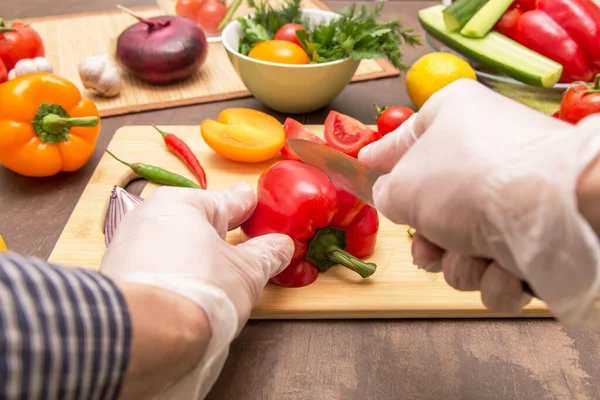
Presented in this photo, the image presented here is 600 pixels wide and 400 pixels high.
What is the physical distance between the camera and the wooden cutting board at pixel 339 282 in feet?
3.07

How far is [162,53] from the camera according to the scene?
5.15 ft

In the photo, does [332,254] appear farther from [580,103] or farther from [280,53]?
[580,103]

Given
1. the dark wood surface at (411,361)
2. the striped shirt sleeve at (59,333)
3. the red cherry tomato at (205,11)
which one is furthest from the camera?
the red cherry tomato at (205,11)

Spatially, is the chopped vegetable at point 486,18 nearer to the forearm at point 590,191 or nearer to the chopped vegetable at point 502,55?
the chopped vegetable at point 502,55

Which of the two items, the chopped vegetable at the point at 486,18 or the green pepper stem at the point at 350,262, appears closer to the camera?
the green pepper stem at the point at 350,262

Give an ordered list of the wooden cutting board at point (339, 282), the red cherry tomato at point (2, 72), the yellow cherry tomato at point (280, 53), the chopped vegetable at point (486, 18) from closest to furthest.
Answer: the wooden cutting board at point (339, 282) → the yellow cherry tomato at point (280, 53) → the red cherry tomato at point (2, 72) → the chopped vegetable at point (486, 18)

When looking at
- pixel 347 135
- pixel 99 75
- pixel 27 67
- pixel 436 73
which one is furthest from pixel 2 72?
pixel 436 73

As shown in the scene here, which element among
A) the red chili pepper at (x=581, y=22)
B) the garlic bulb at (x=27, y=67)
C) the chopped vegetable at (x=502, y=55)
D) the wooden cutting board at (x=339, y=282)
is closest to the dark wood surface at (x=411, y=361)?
the wooden cutting board at (x=339, y=282)

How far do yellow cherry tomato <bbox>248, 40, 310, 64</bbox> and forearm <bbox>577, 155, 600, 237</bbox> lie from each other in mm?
902

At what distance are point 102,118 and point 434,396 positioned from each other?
3.79 ft

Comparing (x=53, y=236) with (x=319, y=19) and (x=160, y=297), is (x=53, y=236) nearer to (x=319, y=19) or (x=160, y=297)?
(x=160, y=297)

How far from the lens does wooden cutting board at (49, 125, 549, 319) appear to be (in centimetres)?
94

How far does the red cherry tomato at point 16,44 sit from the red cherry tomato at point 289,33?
0.72 metres

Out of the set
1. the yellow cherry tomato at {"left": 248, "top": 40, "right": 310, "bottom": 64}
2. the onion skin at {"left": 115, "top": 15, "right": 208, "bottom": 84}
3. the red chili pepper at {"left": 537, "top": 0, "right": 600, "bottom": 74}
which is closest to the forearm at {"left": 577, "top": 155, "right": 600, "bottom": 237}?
the yellow cherry tomato at {"left": 248, "top": 40, "right": 310, "bottom": 64}
